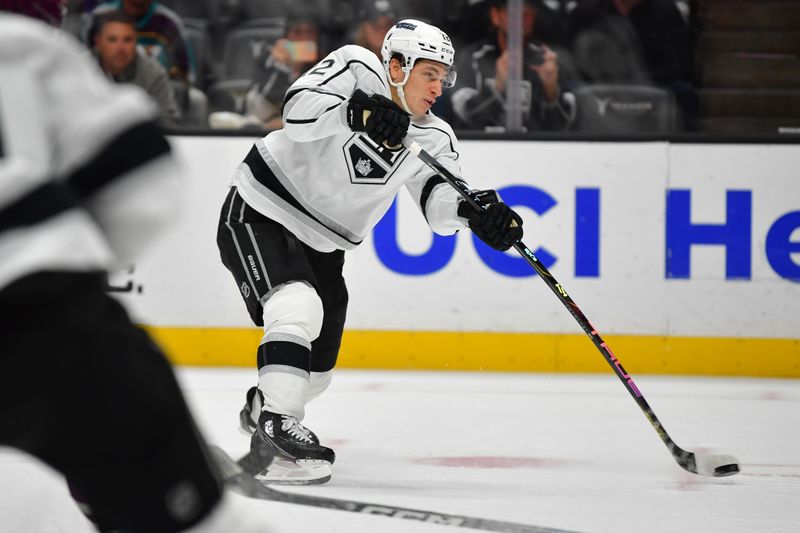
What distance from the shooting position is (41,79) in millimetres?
968

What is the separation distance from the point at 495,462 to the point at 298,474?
58 centimetres

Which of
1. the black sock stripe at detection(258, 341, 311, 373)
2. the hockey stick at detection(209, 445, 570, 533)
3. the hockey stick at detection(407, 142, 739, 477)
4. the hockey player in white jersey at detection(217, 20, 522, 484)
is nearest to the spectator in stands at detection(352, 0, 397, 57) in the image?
the hockey player in white jersey at detection(217, 20, 522, 484)

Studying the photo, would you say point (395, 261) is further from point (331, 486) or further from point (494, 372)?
point (331, 486)

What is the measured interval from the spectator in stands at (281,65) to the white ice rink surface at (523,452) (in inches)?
40.1

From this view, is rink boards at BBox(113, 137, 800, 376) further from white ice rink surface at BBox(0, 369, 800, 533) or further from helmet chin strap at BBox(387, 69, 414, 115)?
helmet chin strap at BBox(387, 69, 414, 115)

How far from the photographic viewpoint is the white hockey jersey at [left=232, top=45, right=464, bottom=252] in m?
2.83

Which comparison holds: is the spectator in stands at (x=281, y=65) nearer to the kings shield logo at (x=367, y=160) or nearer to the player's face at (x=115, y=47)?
the player's face at (x=115, y=47)

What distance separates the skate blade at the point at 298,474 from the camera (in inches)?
104

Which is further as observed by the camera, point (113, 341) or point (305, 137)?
point (305, 137)

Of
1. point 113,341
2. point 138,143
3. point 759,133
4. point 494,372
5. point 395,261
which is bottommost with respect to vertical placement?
point 494,372

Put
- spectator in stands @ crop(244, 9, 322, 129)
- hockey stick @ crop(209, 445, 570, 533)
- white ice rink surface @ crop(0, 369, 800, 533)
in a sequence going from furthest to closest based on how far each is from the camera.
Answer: spectator in stands @ crop(244, 9, 322, 129)
white ice rink surface @ crop(0, 369, 800, 533)
hockey stick @ crop(209, 445, 570, 533)

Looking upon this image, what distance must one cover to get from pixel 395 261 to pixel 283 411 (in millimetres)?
1863

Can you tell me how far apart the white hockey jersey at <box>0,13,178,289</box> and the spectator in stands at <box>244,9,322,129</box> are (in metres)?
3.67

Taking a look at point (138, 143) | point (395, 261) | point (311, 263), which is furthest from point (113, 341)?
point (395, 261)
